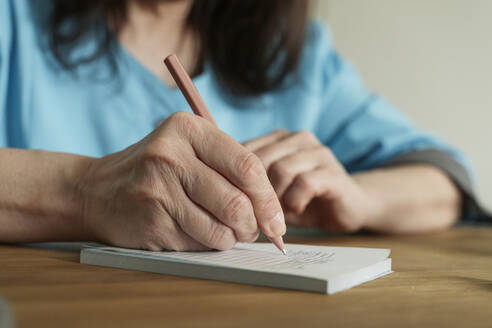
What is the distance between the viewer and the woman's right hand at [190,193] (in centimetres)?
40

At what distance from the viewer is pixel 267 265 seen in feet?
1.18

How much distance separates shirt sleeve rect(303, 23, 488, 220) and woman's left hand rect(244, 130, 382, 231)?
0.27 meters

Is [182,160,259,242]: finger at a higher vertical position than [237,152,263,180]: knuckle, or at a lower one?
lower

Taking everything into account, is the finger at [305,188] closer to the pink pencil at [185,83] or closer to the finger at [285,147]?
the finger at [285,147]

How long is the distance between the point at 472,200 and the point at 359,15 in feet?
2.37

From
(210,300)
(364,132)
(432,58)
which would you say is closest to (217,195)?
(210,300)

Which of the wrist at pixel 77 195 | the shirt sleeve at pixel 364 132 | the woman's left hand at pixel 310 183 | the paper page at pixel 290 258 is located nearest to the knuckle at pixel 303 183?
the woman's left hand at pixel 310 183

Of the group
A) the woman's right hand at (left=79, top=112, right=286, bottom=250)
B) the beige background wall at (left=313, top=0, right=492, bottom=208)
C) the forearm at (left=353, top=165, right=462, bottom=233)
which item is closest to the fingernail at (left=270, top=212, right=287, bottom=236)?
the woman's right hand at (left=79, top=112, right=286, bottom=250)

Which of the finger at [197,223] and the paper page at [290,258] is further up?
the finger at [197,223]

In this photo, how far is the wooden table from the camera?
25 cm

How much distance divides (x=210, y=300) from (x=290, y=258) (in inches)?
4.8

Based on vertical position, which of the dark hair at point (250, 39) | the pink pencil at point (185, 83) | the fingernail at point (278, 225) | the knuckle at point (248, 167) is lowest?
the fingernail at point (278, 225)

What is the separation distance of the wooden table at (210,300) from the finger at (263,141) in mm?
255

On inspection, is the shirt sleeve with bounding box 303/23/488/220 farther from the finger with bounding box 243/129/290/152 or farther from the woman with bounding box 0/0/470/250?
the finger with bounding box 243/129/290/152
